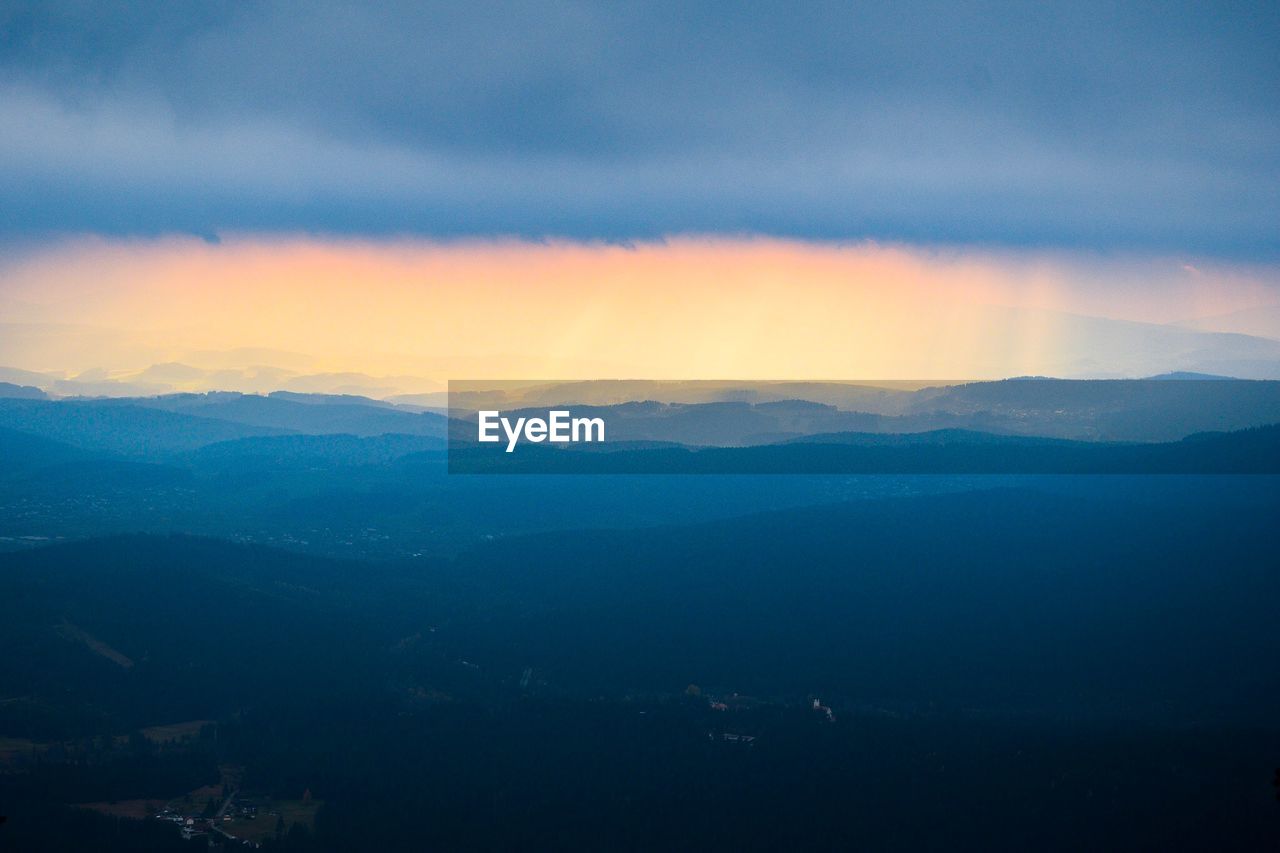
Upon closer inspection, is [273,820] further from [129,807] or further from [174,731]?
[174,731]

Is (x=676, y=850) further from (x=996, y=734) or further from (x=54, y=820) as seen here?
(x=54, y=820)

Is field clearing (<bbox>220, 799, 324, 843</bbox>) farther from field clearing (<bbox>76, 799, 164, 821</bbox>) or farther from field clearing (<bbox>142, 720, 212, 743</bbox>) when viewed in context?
field clearing (<bbox>142, 720, 212, 743</bbox>)

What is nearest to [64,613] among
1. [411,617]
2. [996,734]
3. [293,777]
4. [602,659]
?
[411,617]

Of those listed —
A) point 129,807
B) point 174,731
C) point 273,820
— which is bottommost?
point 273,820

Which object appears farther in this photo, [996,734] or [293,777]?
[996,734]

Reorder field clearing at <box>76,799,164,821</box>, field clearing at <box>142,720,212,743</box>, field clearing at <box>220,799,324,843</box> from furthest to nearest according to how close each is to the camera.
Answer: field clearing at <box>142,720,212,743</box> < field clearing at <box>76,799,164,821</box> < field clearing at <box>220,799,324,843</box>

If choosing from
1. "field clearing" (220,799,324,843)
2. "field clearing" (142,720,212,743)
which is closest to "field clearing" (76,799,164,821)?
"field clearing" (220,799,324,843)

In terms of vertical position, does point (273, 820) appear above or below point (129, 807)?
below

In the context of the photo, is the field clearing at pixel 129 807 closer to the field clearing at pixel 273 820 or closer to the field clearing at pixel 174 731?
the field clearing at pixel 273 820

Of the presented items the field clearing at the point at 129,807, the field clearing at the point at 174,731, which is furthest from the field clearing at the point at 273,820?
the field clearing at the point at 174,731

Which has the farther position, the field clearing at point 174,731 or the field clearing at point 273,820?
the field clearing at point 174,731

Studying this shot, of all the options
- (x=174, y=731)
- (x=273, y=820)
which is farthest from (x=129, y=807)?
(x=174, y=731)
